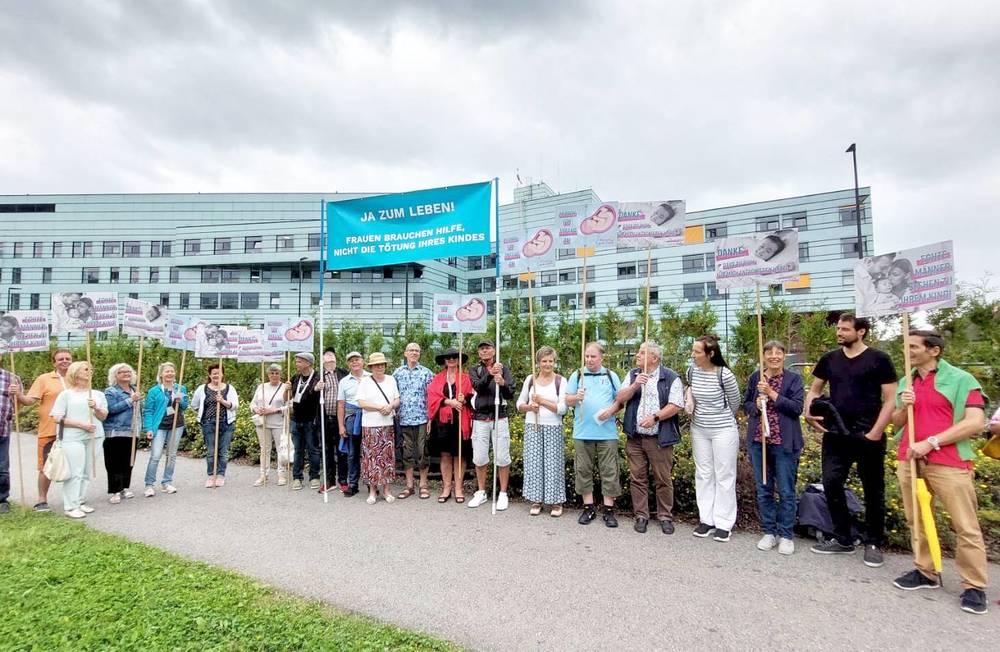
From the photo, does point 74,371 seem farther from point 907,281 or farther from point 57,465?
point 907,281

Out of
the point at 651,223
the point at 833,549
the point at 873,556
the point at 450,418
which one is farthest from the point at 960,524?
the point at 450,418

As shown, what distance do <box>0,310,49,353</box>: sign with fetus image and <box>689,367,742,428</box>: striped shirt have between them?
27.7 ft

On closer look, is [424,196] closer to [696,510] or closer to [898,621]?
[696,510]

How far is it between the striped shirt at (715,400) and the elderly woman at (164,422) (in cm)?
738

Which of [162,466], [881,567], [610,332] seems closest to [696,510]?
[881,567]

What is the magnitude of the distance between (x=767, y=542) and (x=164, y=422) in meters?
8.24

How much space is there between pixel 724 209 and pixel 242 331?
36.4 m

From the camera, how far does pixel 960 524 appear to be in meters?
3.82

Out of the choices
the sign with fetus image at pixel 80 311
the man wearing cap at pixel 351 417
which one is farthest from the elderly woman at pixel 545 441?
the sign with fetus image at pixel 80 311

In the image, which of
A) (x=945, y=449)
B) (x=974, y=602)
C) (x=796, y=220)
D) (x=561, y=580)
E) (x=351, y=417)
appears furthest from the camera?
(x=796, y=220)

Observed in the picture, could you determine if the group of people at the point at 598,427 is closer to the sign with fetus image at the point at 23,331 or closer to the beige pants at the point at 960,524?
the beige pants at the point at 960,524

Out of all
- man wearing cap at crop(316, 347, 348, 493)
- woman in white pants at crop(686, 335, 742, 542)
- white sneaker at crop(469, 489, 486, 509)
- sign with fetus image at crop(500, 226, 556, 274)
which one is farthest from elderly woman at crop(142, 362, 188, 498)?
woman in white pants at crop(686, 335, 742, 542)

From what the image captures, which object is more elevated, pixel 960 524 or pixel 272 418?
pixel 272 418

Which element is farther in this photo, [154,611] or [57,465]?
[57,465]
